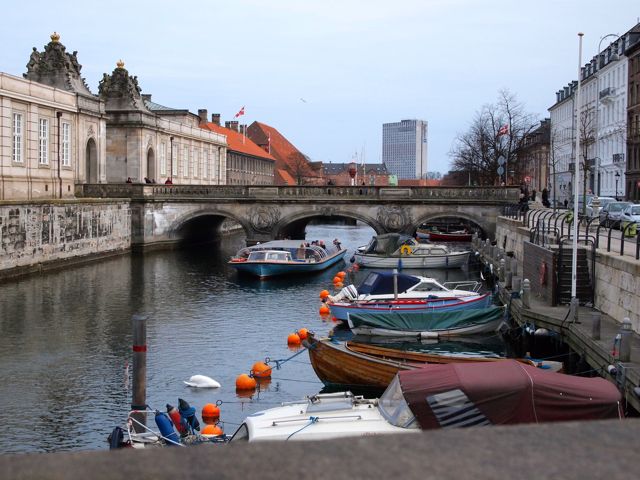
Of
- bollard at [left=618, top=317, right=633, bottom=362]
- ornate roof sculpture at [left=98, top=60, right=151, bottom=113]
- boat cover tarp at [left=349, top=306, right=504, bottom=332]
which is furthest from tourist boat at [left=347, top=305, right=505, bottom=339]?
ornate roof sculpture at [left=98, top=60, right=151, bottom=113]

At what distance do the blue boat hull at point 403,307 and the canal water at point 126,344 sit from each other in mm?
870

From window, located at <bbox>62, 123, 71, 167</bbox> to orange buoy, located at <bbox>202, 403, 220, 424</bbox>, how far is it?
42.6m

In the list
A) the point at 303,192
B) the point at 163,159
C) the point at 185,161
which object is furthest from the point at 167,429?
the point at 185,161

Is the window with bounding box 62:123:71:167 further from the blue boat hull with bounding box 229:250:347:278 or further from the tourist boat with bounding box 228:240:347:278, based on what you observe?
the blue boat hull with bounding box 229:250:347:278

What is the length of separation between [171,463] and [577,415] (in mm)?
12608

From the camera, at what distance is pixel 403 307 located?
3212 centimetres

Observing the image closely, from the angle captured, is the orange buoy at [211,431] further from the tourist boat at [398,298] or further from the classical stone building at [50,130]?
the classical stone building at [50,130]

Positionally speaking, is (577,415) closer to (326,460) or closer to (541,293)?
(326,460)

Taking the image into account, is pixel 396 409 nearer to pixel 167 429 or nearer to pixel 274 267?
pixel 167 429

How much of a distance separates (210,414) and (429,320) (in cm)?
1210

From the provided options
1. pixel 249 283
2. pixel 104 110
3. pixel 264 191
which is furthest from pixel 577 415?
pixel 104 110

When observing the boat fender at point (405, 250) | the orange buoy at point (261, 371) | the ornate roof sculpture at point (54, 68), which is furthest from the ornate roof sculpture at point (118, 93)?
the orange buoy at point (261, 371)

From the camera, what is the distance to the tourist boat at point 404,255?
5338 centimetres

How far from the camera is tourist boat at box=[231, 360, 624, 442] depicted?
1369 cm
